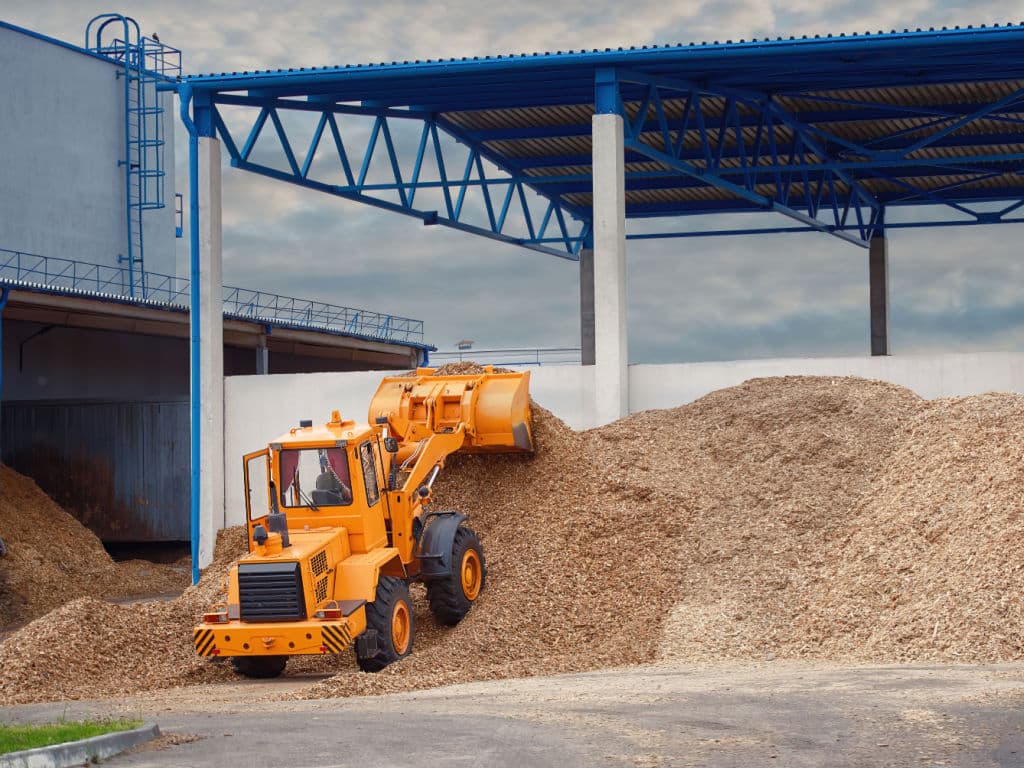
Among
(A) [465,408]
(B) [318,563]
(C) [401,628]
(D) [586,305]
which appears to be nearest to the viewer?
(B) [318,563]

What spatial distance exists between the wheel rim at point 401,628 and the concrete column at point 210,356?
9285 mm

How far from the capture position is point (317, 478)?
1507cm

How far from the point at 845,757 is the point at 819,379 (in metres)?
13.3

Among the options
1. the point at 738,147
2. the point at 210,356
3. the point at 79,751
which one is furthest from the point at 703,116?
the point at 79,751

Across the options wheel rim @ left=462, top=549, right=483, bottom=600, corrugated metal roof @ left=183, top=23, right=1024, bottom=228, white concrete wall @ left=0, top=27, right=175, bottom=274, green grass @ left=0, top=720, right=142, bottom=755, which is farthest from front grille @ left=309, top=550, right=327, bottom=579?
white concrete wall @ left=0, top=27, right=175, bottom=274

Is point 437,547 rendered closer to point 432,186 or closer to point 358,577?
point 358,577

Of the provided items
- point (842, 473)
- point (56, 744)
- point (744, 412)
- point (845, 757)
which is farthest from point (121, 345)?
point (845, 757)

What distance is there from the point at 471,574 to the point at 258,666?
9.42 ft

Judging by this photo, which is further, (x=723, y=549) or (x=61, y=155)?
(x=61, y=155)

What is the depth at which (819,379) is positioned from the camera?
21719 millimetres

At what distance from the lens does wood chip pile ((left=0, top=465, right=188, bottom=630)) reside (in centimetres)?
2491

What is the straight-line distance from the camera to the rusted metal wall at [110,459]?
3169cm

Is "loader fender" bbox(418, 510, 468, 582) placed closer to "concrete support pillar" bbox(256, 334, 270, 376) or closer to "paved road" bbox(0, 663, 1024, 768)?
"paved road" bbox(0, 663, 1024, 768)

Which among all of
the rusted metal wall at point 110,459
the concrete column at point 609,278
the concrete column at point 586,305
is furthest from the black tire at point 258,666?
the concrete column at point 586,305
